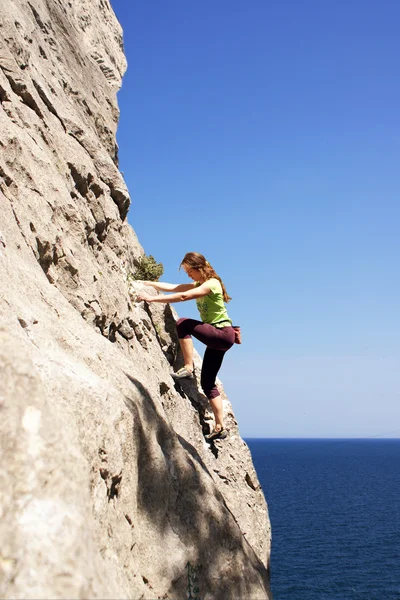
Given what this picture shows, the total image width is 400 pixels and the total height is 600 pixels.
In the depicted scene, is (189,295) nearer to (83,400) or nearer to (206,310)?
(206,310)

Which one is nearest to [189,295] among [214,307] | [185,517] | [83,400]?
[214,307]

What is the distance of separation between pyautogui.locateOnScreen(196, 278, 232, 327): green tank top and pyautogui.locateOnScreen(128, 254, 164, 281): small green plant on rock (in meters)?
4.00

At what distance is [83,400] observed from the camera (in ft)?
15.2

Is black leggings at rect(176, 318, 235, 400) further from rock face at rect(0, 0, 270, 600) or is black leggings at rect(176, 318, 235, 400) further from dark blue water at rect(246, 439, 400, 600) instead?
dark blue water at rect(246, 439, 400, 600)

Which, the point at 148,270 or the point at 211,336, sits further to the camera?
the point at 148,270

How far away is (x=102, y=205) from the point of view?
465 inches

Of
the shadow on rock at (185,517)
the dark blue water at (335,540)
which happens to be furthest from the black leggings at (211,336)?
the dark blue water at (335,540)

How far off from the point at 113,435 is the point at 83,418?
503mm

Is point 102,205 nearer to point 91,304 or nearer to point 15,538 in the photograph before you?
point 91,304

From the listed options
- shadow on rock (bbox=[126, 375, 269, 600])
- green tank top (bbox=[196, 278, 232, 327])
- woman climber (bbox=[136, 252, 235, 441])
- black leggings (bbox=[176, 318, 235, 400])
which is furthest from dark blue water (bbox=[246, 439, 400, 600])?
shadow on rock (bbox=[126, 375, 269, 600])

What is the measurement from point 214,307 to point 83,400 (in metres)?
5.76

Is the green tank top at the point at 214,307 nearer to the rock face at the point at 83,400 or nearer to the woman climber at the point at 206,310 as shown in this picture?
the woman climber at the point at 206,310

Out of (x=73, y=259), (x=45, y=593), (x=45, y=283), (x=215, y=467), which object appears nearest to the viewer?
(x=45, y=593)

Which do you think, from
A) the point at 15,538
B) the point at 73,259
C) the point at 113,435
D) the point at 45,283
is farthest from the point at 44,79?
the point at 15,538
